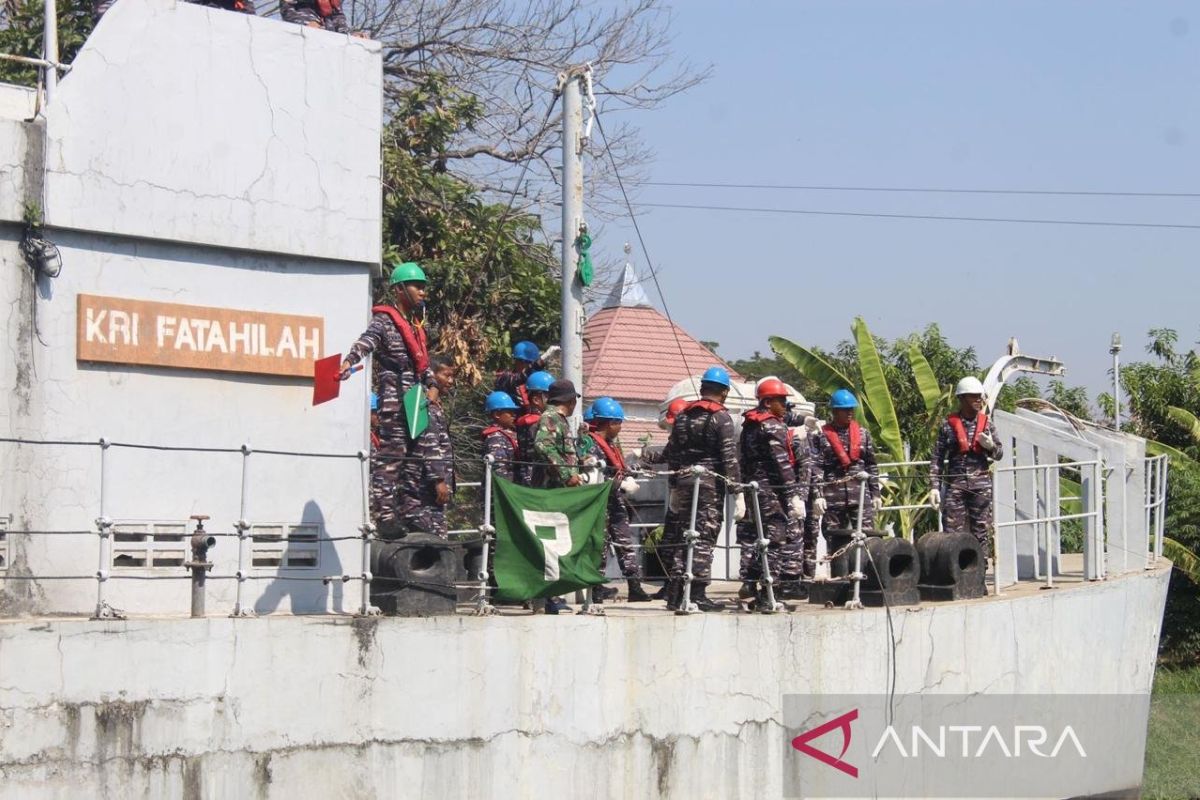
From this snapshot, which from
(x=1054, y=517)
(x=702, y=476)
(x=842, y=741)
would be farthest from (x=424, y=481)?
(x=1054, y=517)

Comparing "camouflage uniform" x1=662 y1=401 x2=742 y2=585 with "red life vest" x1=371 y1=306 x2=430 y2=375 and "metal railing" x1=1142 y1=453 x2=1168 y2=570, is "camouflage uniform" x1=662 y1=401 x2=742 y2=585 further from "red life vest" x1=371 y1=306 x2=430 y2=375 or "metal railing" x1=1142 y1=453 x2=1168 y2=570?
"metal railing" x1=1142 y1=453 x2=1168 y2=570

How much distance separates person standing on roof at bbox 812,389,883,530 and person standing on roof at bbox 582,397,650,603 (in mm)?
1795

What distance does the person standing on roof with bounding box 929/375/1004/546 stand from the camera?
1248 centimetres

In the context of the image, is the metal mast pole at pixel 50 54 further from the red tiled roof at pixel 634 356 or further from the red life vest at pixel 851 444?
the red tiled roof at pixel 634 356

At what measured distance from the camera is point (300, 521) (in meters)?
9.77

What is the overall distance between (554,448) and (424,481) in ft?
3.24

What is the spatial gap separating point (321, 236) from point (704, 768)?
13.8ft

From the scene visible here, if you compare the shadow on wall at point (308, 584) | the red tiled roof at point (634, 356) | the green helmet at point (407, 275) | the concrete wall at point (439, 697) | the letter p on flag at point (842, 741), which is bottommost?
the letter p on flag at point (842, 741)

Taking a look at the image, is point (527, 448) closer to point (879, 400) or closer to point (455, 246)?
point (455, 246)

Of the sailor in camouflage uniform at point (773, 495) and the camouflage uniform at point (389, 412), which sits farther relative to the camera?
the sailor in camouflage uniform at point (773, 495)

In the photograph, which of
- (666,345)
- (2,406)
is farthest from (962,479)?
(666,345)

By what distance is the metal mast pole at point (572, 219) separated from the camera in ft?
38.5

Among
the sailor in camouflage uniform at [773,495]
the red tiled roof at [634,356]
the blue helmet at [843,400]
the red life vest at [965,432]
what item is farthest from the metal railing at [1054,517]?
the red tiled roof at [634,356]

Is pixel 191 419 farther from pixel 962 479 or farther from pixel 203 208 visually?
pixel 962 479
